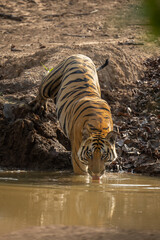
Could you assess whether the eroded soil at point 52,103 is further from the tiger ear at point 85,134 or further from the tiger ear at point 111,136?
the tiger ear at point 85,134

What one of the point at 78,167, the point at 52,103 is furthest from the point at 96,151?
the point at 52,103

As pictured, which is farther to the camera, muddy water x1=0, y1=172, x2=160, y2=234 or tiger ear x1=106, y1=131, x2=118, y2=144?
tiger ear x1=106, y1=131, x2=118, y2=144

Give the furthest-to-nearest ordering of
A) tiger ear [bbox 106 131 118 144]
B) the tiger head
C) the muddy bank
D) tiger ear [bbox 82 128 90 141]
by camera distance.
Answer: tiger ear [bbox 82 128 90 141], tiger ear [bbox 106 131 118 144], the tiger head, the muddy bank

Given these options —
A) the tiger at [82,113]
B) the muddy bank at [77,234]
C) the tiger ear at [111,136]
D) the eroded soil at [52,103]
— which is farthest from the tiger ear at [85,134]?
the muddy bank at [77,234]

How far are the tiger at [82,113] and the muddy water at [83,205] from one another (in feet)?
0.97

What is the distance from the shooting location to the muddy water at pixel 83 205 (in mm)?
2243

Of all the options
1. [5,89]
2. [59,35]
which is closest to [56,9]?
[59,35]

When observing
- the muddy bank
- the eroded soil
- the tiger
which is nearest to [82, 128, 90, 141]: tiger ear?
the tiger

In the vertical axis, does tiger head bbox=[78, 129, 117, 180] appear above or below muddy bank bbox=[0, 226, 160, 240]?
above

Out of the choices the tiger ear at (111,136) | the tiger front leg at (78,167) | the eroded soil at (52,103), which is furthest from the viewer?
the eroded soil at (52,103)

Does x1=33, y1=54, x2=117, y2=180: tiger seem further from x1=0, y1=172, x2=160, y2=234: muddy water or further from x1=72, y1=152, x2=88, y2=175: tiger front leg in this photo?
x1=0, y1=172, x2=160, y2=234: muddy water

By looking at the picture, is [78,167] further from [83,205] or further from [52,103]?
[52,103]

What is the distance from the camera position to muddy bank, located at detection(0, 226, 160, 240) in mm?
1924

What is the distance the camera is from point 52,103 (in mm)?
6637
